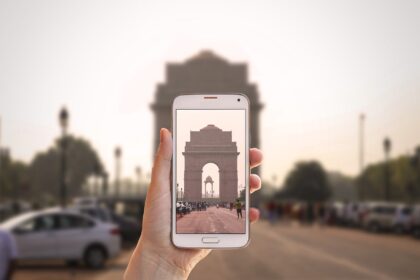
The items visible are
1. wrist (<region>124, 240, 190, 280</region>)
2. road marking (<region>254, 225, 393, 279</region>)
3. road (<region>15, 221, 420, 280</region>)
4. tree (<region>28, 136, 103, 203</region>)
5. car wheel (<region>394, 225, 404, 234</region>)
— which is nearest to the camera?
wrist (<region>124, 240, 190, 280</region>)

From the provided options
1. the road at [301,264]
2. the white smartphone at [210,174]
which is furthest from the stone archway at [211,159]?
the road at [301,264]

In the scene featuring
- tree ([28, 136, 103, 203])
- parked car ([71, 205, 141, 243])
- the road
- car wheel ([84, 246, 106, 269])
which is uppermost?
tree ([28, 136, 103, 203])

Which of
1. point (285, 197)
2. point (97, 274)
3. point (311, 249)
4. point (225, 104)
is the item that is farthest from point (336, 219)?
point (285, 197)

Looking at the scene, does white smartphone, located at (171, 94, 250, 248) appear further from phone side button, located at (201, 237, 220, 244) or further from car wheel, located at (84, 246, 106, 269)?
car wheel, located at (84, 246, 106, 269)

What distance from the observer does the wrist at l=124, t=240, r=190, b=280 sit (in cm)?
210

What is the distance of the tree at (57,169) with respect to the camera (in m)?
111

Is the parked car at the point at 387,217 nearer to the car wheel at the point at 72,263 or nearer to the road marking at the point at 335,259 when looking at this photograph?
the road marking at the point at 335,259

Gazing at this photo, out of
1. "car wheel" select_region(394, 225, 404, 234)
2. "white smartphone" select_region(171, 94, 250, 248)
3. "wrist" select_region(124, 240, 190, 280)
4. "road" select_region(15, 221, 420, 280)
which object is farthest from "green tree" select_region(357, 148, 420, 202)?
"wrist" select_region(124, 240, 190, 280)

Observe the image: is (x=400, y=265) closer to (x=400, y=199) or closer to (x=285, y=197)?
(x=285, y=197)

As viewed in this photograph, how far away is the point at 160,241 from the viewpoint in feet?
7.25

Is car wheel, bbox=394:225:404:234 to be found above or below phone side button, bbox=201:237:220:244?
below

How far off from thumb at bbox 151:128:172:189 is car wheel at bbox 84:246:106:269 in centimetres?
1705

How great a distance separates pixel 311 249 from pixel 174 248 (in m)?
24.7

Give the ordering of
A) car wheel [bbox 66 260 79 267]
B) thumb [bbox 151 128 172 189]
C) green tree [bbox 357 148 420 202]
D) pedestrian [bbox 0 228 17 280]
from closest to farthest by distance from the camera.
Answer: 1. thumb [bbox 151 128 172 189]
2. pedestrian [bbox 0 228 17 280]
3. car wheel [bbox 66 260 79 267]
4. green tree [bbox 357 148 420 202]
